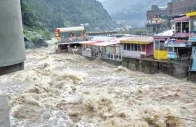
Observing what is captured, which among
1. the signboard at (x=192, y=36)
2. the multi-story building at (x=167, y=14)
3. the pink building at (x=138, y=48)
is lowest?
the pink building at (x=138, y=48)

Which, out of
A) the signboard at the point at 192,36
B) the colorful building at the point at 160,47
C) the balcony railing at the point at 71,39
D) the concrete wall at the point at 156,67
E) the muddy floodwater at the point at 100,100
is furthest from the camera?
the balcony railing at the point at 71,39

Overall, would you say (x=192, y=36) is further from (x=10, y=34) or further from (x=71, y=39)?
(x=71, y=39)

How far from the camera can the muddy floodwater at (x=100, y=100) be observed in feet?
37.7

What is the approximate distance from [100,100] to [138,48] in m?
11.6

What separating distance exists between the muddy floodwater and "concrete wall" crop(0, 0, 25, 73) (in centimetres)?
720

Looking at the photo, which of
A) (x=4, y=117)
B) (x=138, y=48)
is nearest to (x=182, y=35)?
(x=138, y=48)

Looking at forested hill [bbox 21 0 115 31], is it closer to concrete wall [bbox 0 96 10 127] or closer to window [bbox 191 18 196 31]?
window [bbox 191 18 196 31]

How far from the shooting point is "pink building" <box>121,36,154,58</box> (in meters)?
23.8

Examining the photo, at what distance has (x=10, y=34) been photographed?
4398 millimetres

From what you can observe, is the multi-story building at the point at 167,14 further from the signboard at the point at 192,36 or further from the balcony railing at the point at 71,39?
the signboard at the point at 192,36

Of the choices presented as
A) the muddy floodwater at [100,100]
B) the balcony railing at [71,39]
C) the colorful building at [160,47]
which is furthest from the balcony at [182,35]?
the balcony railing at [71,39]

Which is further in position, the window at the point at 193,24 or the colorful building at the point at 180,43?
the colorful building at the point at 180,43

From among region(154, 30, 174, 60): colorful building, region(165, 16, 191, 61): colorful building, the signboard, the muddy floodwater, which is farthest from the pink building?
the signboard

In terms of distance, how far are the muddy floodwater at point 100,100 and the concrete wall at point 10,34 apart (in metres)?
7.20
